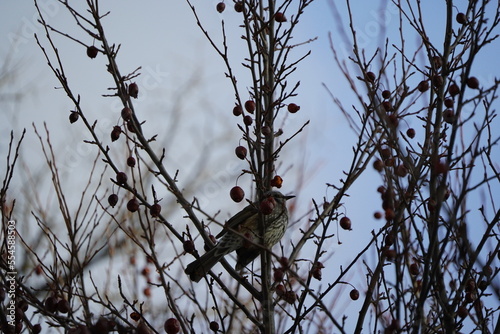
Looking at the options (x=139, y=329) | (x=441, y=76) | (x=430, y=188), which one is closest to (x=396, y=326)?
(x=430, y=188)

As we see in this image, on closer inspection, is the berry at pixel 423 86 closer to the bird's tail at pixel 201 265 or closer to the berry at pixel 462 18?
the berry at pixel 462 18

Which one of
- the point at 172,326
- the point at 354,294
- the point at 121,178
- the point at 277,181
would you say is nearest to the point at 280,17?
the point at 277,181

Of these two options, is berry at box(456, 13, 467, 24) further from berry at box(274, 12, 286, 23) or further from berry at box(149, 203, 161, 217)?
berry at box(149, 203, 161, 217)

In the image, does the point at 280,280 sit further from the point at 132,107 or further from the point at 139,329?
the point at 132,107

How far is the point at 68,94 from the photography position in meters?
3.31

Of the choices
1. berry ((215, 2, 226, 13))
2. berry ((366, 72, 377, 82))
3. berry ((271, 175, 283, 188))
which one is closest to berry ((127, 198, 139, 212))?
berry ((271, 175, 283, 188))

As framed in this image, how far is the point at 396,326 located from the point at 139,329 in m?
1.13

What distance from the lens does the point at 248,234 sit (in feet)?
12.2

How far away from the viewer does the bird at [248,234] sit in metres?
3.53

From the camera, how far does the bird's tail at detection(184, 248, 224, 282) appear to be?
11.8 feet

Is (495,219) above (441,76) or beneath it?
beneath

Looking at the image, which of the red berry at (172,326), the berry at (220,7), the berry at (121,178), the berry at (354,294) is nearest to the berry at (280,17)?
the berry at (220,7)

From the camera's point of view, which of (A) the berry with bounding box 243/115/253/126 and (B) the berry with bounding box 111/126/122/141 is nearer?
(B) the berry with bounding box 111/126/122/141

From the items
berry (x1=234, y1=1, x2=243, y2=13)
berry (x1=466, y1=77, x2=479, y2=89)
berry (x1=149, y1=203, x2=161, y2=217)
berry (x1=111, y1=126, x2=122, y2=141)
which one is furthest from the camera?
berry (x1=234, y1=1, x2=243, y2=13)
